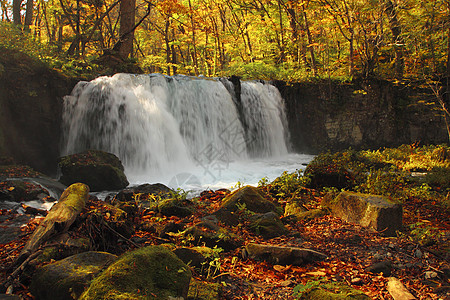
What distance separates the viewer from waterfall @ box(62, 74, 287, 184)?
11.3 metres

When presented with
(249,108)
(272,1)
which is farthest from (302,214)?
(272,1)

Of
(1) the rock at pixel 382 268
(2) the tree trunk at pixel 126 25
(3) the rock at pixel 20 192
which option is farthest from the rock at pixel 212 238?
(2) the tree trunk at pixel 126 25

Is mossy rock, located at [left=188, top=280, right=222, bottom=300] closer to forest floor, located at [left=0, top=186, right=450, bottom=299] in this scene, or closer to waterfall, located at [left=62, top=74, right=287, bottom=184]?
forest floor, located at [left=0, top=186, right=450, bottom=299]

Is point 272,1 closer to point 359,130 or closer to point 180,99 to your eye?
point 359,130

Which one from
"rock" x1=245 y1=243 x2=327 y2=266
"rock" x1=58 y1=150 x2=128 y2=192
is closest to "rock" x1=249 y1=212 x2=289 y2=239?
"rock" x1=245 y1=243 x2=327 y2=266

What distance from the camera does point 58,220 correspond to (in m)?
3.14

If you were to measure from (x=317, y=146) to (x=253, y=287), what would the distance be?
1451cm

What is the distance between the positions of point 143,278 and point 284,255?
191 centimetres

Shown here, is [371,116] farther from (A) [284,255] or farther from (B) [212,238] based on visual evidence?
(B) [212,238]

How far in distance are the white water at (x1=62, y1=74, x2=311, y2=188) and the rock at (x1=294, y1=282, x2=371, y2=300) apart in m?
6.74

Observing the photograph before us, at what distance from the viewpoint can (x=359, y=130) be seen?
15.9m

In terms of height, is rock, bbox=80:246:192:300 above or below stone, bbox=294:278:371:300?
above

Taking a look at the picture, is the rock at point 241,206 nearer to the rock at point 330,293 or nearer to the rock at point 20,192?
the rock at point 330,293

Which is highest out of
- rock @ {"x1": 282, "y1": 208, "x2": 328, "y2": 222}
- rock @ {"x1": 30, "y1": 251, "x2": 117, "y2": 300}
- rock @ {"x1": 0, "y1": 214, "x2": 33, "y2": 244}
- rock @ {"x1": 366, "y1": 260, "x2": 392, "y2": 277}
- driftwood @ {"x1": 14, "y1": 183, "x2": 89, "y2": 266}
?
driftwood @ {"x1": 14, "y1": 183, "x2": 89, "y2": 266}
